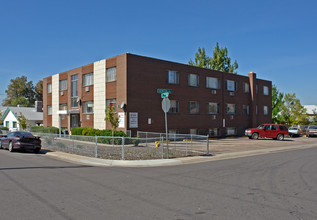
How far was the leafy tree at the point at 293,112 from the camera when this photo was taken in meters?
46.9

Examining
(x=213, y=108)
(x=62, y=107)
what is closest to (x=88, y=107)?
(x=62, y=107)

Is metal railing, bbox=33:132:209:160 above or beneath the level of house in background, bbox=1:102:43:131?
beneath

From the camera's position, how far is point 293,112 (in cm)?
4791

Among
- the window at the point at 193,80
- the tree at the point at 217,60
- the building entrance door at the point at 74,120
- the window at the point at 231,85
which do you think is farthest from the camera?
the tree at the point at 217,60

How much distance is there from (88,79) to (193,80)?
37.7ft

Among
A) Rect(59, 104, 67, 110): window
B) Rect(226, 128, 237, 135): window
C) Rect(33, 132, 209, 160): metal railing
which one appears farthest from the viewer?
Rect(226, 128, 237, 135): window

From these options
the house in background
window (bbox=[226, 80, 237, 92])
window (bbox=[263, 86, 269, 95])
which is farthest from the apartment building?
the house in background

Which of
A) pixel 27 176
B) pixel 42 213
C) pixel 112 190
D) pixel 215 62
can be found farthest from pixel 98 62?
pixel 215 62

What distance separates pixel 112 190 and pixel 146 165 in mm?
5506

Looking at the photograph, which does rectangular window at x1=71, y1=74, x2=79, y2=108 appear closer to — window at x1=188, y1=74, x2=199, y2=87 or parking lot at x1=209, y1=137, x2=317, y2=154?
window at x1=188, y1=74, x2=199, y2=87

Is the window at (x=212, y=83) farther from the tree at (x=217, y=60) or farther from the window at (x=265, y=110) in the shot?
the tree at (x=217, y=60)

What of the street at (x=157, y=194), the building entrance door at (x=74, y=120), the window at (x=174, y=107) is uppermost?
the window at (x=174, y=107)

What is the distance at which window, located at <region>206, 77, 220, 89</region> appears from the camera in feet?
109

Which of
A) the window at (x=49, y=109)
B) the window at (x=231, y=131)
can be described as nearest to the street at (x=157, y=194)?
the window at (x=231, y=131)
